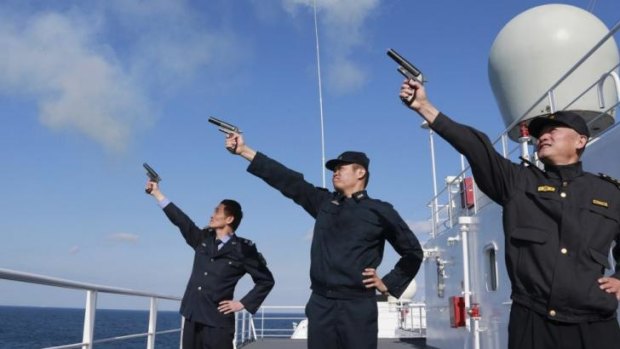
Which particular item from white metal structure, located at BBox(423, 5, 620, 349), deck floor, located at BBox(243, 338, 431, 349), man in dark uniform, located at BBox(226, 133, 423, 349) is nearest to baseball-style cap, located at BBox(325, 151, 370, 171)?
man in dark uniform, located at BBox(226, 133, 423, 349)

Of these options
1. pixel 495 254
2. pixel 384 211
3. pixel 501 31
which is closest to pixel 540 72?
pixel 501 31

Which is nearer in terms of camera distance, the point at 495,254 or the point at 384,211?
the point at 384,211

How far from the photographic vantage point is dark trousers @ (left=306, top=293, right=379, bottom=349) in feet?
9.29

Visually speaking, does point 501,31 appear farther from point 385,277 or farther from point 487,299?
point 385,277

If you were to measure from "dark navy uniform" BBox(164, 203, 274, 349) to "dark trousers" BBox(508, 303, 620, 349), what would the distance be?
2352 millimetres

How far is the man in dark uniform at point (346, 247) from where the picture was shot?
2.87 meters

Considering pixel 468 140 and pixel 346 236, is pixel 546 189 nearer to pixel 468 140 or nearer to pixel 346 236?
pixel 468 140

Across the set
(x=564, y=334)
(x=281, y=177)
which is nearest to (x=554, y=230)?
(x=564, y=334)

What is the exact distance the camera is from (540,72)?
7543 mm

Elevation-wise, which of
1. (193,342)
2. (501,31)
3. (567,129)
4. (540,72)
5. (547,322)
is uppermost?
(501,31)

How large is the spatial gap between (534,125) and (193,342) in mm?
2722

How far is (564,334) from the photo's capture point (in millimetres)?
2008

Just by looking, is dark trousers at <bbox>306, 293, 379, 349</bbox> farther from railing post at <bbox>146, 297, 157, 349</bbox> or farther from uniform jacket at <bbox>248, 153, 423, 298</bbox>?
railing post at <bbox>146, 297, 157, 349</bbox>

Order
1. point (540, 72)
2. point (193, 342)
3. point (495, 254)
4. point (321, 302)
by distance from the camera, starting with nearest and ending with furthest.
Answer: point (321, 302), point (193, 342), point (495, 254), point (540, 72)
